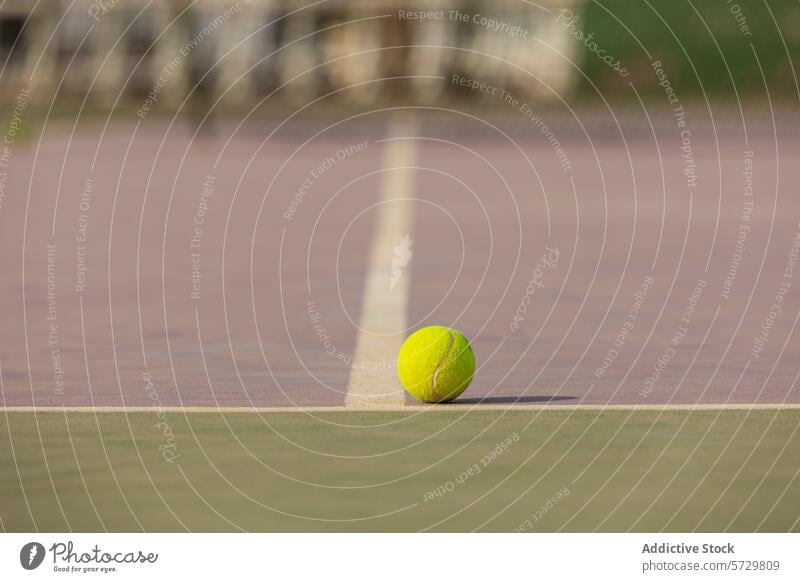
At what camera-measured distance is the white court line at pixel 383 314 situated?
7547 mm

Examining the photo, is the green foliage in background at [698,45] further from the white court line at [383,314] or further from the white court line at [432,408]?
the white court line at [432,408]

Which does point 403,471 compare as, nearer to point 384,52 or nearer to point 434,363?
point 434,363

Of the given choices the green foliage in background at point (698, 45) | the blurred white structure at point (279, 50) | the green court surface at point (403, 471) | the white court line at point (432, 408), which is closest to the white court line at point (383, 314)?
the white court line at point (432, 408)

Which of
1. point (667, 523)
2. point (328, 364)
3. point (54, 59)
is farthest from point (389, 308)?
point (54, 59)

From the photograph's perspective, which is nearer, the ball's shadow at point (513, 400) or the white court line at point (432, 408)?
the white court line at point (432, 408)

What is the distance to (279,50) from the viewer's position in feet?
120

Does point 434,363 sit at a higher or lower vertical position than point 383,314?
higher

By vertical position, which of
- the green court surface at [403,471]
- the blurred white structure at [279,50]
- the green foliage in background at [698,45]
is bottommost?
Result: the green court surface at [403,471]

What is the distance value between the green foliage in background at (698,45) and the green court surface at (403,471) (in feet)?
91.5

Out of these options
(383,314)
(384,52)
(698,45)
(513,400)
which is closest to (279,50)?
(384,52)

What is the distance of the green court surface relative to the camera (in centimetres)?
559

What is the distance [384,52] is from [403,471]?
32815 millimetres

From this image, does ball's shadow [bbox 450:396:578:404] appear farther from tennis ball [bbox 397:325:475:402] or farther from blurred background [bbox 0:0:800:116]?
blurred background [bbox 0:0:800:116]

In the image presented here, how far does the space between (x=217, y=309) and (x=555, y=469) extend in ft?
14.7
